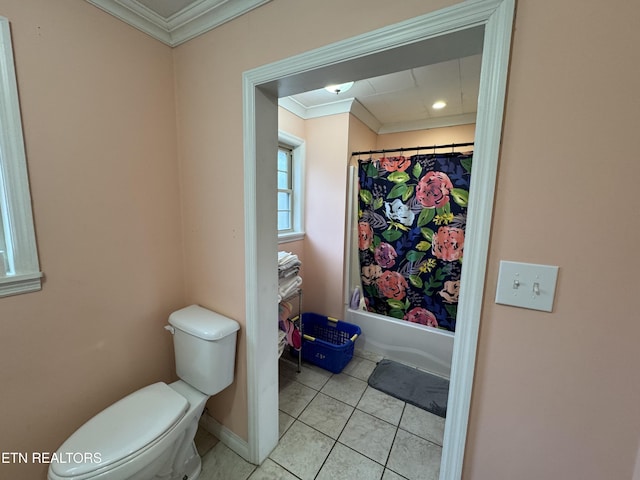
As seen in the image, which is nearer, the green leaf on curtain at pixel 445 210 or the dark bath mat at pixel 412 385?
the dark bath mat at pixel 412 385

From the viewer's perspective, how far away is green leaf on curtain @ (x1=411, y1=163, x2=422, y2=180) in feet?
6.80

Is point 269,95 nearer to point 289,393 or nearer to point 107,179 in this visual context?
point 107,179

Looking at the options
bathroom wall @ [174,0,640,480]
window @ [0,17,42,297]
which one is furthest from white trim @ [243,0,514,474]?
window @ [0,17,42,297]

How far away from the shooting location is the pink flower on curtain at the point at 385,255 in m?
2.30

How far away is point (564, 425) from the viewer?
27.4 inches

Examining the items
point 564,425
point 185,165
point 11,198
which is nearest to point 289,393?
point 564,425

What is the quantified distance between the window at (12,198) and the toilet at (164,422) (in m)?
0.60

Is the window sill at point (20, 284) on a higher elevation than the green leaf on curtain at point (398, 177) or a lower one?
lower

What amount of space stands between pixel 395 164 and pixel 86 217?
83.5 inches

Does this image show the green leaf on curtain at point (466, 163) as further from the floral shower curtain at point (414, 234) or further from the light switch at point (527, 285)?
the light switch at point (527, 285)

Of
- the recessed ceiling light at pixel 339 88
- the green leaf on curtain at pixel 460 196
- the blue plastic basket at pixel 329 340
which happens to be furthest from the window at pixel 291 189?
the green leaf on curtain at pixel 460 196

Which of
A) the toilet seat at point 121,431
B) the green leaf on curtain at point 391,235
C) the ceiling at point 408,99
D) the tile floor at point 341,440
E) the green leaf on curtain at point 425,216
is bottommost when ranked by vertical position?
the tile floor at point 341,440

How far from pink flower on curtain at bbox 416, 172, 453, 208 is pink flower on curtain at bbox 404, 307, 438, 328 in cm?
94

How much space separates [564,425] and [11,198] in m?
1.99
